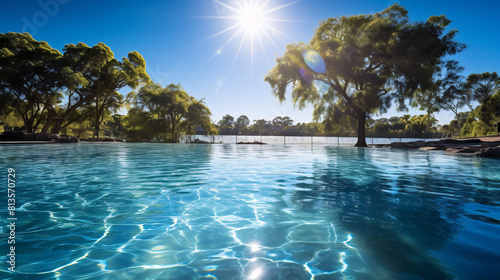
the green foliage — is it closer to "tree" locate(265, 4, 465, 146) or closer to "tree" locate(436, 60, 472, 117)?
"tree" locate(265, 4, 465, 146)

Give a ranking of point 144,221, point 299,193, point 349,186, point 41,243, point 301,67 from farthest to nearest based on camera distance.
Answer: point 301,67
point 349,186
point 299,193
point 144,221
point 41,243

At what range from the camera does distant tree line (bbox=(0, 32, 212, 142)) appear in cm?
2434

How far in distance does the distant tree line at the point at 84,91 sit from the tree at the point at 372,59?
13819 mm

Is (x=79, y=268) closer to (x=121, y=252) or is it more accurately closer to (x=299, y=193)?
(x=121, y=252)

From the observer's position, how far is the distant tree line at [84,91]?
24.3 meters

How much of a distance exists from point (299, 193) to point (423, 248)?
7.66ft

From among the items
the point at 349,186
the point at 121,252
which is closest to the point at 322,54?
the point at 349,186

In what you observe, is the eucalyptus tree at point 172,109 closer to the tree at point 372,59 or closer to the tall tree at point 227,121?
the tree at point 372,59

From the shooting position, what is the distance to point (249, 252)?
7.50 ft

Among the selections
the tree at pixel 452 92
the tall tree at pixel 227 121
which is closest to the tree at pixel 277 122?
the tall tree at pixel 227 121

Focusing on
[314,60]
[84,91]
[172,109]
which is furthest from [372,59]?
[84,91]

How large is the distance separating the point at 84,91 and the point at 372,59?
3280 centimetres

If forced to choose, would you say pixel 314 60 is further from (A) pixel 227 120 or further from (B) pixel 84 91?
(A) pixel 227 120

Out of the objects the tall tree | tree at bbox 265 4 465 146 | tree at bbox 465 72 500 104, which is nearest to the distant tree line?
tree at bbox 265 4 465 146
